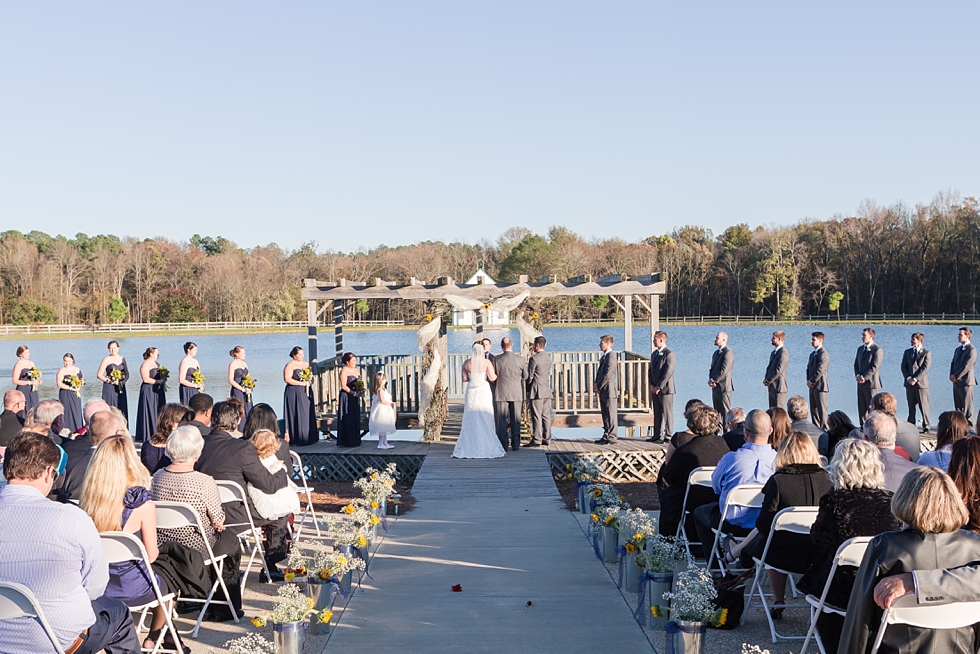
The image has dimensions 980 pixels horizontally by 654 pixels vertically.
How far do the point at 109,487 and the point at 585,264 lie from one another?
188 feet

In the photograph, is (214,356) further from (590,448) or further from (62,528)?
(62,528)

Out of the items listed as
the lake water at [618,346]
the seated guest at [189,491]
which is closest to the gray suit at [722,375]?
the lake water at [618,346]

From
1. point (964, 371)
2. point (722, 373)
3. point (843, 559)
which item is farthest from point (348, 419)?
point (964, 371)

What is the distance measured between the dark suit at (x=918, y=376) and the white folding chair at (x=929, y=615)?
10.1 metres

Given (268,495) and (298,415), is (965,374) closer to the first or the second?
(298,415)

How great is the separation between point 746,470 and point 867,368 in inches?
324

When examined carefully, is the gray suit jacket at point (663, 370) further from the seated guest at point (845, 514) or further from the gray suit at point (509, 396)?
the seated guest at point (845, 514)

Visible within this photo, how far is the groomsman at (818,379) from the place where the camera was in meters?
12.4

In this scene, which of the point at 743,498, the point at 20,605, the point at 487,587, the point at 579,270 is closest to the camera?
the point at 20,605

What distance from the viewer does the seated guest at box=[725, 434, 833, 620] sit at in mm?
4449

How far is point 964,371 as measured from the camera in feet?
39.3

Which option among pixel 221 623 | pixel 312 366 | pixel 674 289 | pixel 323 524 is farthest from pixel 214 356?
pixel 674 289

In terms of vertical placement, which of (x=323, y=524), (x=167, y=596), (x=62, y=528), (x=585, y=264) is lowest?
(x=323, y=524)

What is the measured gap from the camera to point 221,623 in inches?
196
